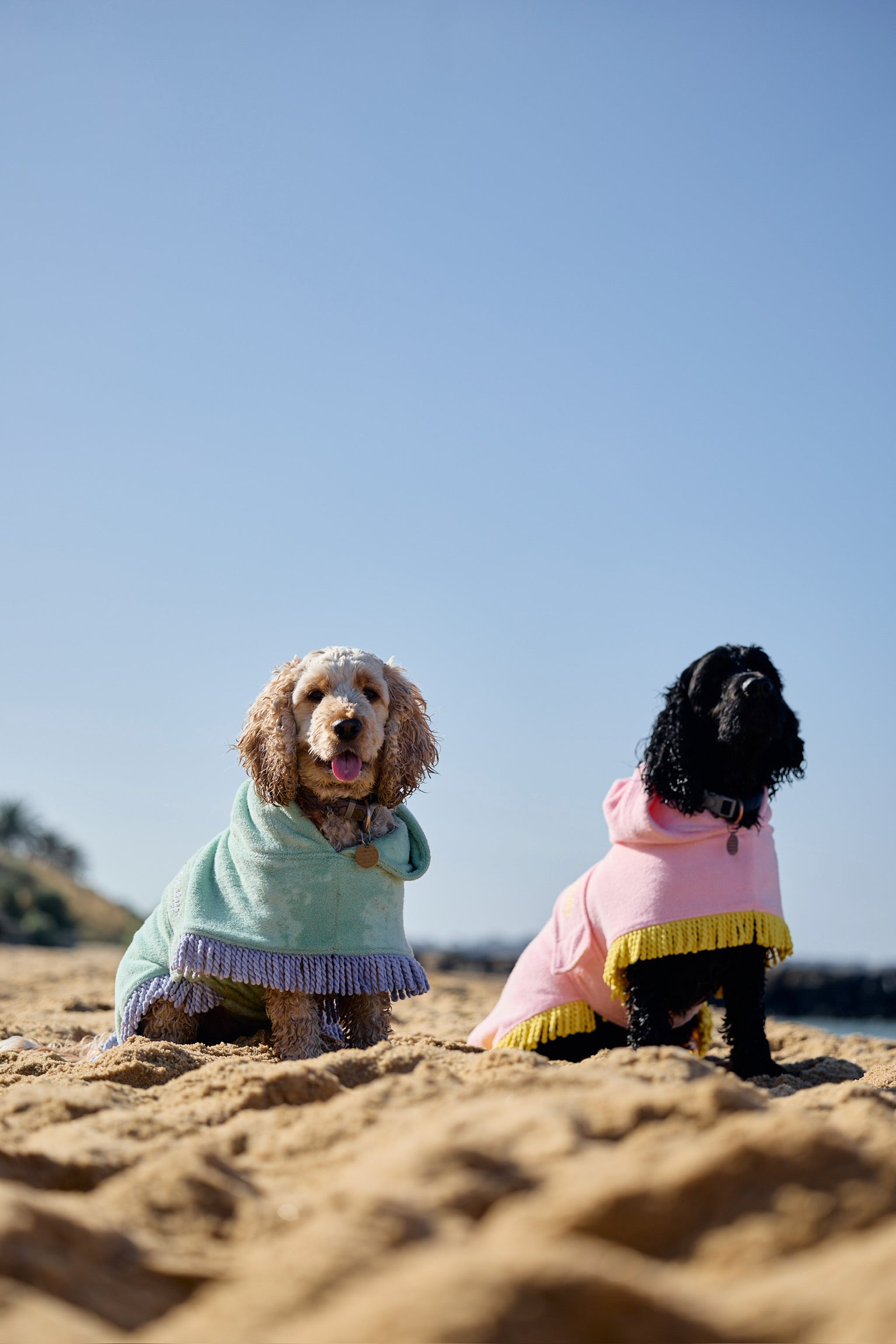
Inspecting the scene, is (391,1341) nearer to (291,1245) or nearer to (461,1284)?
(461,1284)

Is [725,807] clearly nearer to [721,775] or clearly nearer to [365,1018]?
[721,775]

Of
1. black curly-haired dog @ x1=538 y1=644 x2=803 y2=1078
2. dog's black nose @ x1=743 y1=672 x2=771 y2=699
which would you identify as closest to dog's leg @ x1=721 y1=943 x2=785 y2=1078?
black curly-haired dog @ x1=538 y1=644 x2=803 y2=1078

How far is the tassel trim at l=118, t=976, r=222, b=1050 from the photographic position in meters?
5.02

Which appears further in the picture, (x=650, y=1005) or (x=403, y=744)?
(x=403, y=744)

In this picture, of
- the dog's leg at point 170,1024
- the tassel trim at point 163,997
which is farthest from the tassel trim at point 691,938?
the dog's leg at point 170,1024

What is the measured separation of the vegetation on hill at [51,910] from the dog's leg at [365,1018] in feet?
79.7

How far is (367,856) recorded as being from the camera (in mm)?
5000

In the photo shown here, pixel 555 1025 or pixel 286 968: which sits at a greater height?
pixel 286 968

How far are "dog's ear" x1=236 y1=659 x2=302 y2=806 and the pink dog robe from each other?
54.5 inches

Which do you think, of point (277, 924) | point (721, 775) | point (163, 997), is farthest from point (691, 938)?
point (163, 997)

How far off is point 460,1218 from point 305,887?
10.7 feet

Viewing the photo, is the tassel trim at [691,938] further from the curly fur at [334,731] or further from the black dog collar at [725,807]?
A: the curly fur at [334,731]

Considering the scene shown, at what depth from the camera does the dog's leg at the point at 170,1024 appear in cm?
507

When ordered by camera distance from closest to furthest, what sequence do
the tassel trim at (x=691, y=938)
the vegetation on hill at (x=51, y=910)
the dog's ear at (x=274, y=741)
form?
the tassel trim at (x=691, y=938), the dog's ear at (x=274, y=741), the vegetation on hill at (x=51, y=910)
